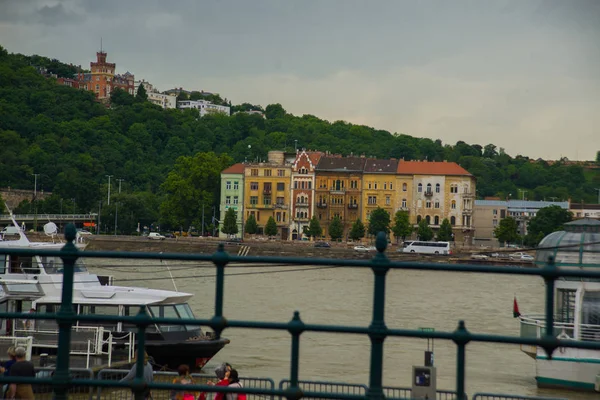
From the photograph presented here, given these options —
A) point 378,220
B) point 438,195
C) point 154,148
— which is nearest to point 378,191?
point 378,220

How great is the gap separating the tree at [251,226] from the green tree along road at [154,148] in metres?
4.99

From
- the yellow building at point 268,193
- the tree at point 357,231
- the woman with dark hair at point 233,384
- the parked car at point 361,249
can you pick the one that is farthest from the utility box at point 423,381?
the yellow building at point 268,193

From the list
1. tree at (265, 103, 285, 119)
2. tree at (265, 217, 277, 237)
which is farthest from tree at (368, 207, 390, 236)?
tree at (265, 103, 285, 119)

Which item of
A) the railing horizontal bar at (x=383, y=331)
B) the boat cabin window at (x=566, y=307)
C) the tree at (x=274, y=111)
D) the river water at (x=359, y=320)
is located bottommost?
the river water at (x=359, y=320)

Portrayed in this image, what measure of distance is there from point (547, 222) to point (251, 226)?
2763 centimetres

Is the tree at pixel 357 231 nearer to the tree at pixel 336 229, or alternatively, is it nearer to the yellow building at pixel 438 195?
the tree at pixel 336 229

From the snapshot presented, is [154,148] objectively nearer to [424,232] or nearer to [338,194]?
[338,194]

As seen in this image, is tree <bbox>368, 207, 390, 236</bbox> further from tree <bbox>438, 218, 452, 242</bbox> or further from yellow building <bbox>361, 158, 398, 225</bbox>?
tree <bbox>438, 218, 452, 242</bbox>

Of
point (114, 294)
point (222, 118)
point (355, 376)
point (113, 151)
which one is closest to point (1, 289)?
point (114, 294)

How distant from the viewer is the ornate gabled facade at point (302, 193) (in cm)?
9575

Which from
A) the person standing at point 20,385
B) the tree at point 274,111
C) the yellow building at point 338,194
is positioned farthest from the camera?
the tree at point 274,111

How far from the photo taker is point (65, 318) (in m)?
4.76

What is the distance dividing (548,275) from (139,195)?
96.7 m

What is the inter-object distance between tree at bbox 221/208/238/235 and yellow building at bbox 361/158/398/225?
40.5 ft
